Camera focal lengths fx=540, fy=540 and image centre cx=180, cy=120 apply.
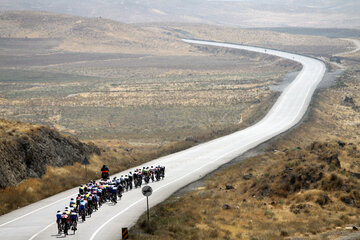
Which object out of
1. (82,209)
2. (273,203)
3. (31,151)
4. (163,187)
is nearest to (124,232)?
(82,209)

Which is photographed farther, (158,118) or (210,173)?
(158,118)

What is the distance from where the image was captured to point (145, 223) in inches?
914

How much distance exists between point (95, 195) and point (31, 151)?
751 centimetres

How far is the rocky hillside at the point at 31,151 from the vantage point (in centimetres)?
3092

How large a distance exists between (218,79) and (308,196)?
332ft

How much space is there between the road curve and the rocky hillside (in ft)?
7.84

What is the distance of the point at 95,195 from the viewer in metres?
27.8

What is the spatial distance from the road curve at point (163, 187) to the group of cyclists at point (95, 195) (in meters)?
0.43

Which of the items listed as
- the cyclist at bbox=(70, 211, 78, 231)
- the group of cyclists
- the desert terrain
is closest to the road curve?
the cyclist at bbox=(70, 211, 78, 231)

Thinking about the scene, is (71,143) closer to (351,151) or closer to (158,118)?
(351,151)

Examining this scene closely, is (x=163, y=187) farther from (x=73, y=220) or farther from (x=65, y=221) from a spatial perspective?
(x=65, y=221)

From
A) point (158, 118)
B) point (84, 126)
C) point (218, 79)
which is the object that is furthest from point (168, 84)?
point (84, 126)

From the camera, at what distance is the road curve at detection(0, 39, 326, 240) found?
2361 centimetres

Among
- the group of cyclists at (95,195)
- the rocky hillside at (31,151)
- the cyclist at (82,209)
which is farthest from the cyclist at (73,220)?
the rocky hillside at (31,151)
